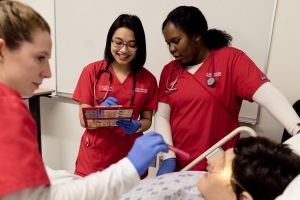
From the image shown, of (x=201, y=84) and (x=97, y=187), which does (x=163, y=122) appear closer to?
(x=201, y=84)

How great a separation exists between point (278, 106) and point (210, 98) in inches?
11.8

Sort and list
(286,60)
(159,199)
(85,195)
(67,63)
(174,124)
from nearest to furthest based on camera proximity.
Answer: (85,195) → (159,199) → (174,124) → (286,60) → (67,63)

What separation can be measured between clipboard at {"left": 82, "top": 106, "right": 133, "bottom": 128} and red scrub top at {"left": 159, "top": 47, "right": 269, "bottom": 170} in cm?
26

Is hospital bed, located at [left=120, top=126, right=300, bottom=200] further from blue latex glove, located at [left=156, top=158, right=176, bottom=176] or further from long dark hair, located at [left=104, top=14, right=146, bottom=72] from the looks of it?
long dark hair, located at [left=104, top=14, right=146, bottom=72]

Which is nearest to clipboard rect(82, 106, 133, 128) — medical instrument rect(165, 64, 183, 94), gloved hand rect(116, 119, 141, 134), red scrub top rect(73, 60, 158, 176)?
gloved hand rect(116, 119, 141, 134)

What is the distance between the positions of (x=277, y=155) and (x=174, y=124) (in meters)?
0.66

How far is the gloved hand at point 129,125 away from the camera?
1.45 m

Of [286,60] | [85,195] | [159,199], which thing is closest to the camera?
[85,195]

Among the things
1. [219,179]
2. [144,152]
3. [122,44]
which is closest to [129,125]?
[122,44]

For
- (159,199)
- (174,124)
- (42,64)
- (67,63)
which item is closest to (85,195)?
(42,64)

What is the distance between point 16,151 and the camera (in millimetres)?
648

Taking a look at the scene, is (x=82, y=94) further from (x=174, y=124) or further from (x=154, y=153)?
(x=154, y=153)

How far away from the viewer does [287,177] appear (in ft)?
2.97

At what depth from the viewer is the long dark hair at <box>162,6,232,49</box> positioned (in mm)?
1423
